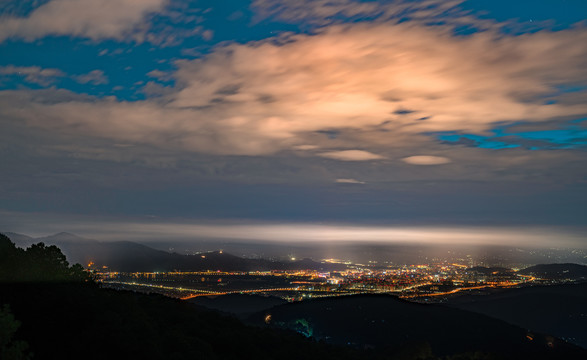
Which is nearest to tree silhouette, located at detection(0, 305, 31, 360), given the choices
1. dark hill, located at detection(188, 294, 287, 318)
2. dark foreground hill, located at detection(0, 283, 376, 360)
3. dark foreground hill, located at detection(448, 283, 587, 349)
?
dark foreground hill, located at detection(0, 283, 376, 360)

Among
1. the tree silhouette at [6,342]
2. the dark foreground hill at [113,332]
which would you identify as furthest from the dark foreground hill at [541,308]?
the tree silhouette at [6,342]

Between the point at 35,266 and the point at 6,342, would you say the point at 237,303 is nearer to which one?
the point at 35,266

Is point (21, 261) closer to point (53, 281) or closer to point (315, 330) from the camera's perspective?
point (53, 281)

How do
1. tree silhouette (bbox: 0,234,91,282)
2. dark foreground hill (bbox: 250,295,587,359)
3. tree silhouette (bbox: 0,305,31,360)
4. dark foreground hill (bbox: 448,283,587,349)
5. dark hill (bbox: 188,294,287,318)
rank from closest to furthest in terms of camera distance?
1. tree silhouette (bbox: 0,305,31,360)
2. tree silhouette (bbox: 0,234,91,282)
3. dark foreground hill (bbox: 250,295,587,359)
4. dark foreground hill (bbox: 448,283,587,349)
5. dark hill (bbox: 188,294,287,318)

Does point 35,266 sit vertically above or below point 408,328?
above

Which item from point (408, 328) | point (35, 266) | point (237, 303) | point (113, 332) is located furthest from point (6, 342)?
point (237, 303)

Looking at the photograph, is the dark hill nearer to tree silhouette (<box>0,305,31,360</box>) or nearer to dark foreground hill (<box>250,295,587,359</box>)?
dark foreground hill (<box>250,295,587,359</box>)
